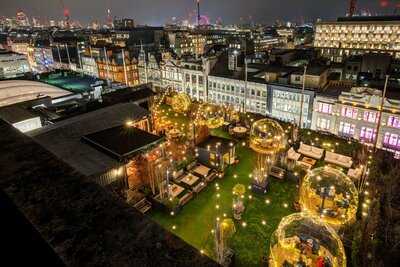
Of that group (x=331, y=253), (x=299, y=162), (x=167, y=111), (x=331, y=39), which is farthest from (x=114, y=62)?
(x=331, y=39)

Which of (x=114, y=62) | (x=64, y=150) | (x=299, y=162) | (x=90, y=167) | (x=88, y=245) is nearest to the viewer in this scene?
A: (x=88, y=245)

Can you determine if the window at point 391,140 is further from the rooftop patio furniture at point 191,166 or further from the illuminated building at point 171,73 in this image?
the illuminated building at point 171,73

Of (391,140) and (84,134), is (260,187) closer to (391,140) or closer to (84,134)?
(84,134)

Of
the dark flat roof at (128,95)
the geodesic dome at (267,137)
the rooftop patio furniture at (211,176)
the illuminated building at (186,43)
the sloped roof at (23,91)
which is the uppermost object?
the illuminated building at (186,43)

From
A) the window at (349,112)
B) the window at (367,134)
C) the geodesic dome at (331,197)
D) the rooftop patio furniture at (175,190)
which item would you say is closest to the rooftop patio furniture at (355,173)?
the geodesic dome at (331,197)

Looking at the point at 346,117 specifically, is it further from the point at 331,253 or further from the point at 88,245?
the point at 88,245

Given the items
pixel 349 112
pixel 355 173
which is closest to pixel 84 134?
pixel 355 173
